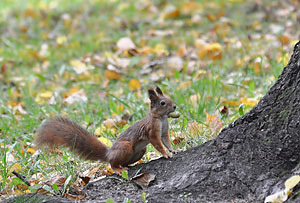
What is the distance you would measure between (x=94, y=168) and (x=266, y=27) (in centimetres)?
379

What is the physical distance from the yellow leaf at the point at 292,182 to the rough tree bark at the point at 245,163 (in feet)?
0.29

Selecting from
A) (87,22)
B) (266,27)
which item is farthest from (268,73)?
(87,22)

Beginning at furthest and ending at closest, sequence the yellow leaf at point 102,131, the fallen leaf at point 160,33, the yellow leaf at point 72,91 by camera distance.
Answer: the fallen leaf at point 160,33 < the yellow leaf at point 72,91 < the yellow leaf at point 102,131

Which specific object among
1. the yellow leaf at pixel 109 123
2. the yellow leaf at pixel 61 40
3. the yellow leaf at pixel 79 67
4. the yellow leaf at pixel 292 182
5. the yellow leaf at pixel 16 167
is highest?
the yellow leaf at pixel 292 182

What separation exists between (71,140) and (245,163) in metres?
1.03

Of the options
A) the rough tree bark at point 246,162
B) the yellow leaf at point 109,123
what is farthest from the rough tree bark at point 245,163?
the yellow leaf at point 109,123

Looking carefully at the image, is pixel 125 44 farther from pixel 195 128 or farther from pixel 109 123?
pixel 195 128

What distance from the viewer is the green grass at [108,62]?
345cm

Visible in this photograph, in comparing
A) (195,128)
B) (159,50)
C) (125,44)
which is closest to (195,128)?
(195,128)

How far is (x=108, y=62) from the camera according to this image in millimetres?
5344

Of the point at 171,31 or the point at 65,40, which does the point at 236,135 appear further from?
the point at 65,40

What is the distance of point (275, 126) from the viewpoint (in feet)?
7.12

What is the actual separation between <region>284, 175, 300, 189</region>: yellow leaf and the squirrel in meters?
0.74

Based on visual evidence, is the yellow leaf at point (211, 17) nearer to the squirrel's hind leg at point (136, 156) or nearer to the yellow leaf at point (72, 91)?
the yellow leaf at point (72, 91)
